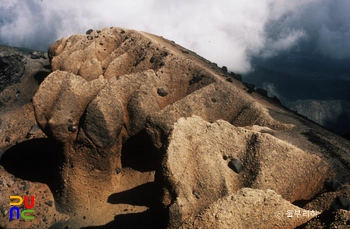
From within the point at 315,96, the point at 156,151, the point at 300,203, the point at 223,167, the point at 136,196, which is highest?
the point at 315,96

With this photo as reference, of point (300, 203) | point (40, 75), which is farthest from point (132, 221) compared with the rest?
point (40, 75)

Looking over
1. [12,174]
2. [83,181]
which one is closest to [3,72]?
[12,174]

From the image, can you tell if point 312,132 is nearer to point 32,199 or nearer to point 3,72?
point 32,199

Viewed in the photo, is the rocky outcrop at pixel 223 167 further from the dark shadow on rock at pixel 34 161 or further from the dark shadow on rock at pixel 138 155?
the dark shadow on rock at pixel 34 161

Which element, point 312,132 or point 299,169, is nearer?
point 299,169

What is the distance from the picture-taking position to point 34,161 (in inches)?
607

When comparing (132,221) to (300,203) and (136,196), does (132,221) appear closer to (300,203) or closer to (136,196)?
(136,196)

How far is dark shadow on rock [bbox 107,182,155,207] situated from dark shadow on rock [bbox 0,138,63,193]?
3.49 meters

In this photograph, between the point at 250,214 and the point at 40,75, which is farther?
the point at 40,75

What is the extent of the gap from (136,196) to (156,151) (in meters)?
2.89

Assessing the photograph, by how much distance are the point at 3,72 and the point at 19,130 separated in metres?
7.59

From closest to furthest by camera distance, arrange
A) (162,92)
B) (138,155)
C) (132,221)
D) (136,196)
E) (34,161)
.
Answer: (132,221) < (136,196) < (138,155) < (162,92) < (34,161)

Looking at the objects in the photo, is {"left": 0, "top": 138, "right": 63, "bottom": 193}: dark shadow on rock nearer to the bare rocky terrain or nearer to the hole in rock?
the bare rocky terrain

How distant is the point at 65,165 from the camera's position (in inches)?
499
